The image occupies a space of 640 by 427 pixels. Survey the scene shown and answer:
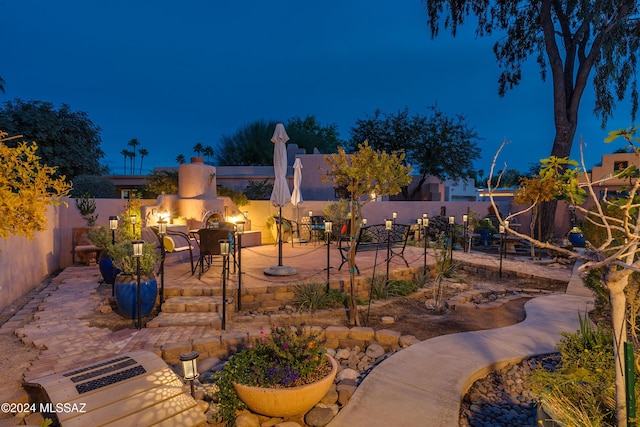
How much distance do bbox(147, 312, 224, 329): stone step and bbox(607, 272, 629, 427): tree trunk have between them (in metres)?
3.91

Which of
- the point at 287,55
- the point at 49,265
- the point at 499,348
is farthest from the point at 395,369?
the point at 287,55

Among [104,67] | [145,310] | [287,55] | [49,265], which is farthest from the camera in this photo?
[287,55]

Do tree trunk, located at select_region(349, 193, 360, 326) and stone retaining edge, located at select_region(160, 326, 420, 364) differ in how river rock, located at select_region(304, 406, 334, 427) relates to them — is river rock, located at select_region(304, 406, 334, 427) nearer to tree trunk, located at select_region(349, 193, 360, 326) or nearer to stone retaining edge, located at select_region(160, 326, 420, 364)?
stone retaining edge, located at select_region(160, 326, 420, 364)

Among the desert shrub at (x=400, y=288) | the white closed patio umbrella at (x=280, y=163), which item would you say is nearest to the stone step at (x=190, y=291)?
the desert shrub at (x=400, y=288)

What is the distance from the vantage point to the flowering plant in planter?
268 centimetres

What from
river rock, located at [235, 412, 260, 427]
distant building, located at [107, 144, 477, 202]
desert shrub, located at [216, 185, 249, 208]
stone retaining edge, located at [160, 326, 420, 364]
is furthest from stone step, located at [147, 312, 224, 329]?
distant building, located at [107, 144, 477, 202]

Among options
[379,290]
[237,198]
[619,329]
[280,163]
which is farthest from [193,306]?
[237,198]

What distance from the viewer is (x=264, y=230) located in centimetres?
1262

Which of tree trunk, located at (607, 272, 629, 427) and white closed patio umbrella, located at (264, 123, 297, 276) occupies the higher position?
white closed patio umbrella, located at (264, 123, 297, 276)

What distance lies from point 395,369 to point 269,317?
2165mm

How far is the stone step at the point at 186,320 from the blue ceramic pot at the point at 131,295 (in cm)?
24

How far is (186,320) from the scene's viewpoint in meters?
4.67

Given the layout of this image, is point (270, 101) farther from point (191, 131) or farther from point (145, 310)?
point (145, 310)

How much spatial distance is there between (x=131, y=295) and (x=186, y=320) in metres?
0.74
